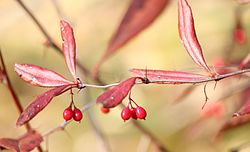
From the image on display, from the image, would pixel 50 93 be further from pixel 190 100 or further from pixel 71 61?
pixel 190 100

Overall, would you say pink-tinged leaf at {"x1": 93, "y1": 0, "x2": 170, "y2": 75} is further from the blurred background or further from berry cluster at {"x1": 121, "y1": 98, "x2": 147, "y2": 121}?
the blurred background

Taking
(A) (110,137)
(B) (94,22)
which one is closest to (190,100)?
(A) (110,137)

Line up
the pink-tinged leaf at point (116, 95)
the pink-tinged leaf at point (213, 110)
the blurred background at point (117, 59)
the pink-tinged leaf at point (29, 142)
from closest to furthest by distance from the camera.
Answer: the pink-tinged leaf at point (116, 95) → the pink-tinged leaf at point (29, 142) → the pink-tinged leaf at point (213, 110) → the blurred background at point (117, 59)

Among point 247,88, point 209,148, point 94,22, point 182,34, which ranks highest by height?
point 182,34

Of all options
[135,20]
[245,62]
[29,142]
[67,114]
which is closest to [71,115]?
[67,114]

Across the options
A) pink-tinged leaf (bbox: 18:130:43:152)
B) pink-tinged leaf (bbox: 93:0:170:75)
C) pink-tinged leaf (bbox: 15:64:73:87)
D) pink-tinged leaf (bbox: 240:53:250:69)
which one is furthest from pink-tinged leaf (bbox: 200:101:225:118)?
pink-tinged leaf (bbox: 15:64:73:87)

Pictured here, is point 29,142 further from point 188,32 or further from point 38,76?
point 188,32

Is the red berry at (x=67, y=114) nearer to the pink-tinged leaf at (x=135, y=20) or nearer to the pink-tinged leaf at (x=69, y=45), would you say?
the pink-tinged leaf at (x=69, y=45)

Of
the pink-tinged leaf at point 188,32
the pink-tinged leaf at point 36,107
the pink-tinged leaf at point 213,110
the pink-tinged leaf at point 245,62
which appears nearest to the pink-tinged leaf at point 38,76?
the pink-tinged leaf at point 36,107
